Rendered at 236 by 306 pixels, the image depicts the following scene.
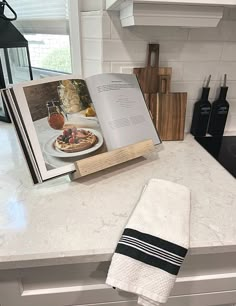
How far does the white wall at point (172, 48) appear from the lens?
0.92m

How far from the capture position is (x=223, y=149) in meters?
0.97

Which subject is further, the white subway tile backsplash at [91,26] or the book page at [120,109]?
the white subway tile backsplash at [91,26]

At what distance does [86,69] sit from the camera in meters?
1.07

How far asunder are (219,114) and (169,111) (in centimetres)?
25

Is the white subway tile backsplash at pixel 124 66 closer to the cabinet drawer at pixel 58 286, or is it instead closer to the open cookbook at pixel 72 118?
the open cookbook at pixel 72 118

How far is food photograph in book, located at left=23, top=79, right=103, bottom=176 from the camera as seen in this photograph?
671 mm

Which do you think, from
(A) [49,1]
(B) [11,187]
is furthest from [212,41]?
(B) [11,187]

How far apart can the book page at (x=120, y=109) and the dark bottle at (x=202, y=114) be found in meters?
0.29

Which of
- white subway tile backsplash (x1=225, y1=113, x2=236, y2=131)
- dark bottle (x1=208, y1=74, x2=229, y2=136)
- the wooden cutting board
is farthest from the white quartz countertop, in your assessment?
white subway tile backsplash (x1=225, y1=113, x2=236, y2=131)

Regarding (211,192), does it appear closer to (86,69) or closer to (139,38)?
(139,38)

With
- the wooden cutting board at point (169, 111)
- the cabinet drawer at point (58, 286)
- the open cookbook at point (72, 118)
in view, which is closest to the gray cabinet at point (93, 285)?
the cabinet drawer at point (58, 286)

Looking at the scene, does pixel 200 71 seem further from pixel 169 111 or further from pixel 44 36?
pixel 44 36

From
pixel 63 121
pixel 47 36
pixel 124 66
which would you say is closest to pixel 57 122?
pixel 63 121

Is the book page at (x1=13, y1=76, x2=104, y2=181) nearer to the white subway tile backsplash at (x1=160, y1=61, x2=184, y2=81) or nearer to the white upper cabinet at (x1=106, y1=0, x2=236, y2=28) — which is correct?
the white upper cabinet at (x1=106, y1=0, x2=236, y2=28)
